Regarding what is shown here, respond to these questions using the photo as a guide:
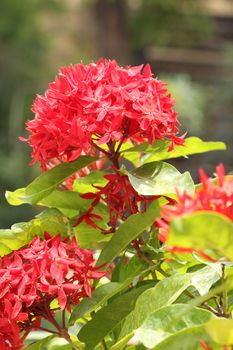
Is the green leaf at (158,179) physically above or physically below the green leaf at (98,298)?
above

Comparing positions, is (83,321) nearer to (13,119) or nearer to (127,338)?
(127,338)

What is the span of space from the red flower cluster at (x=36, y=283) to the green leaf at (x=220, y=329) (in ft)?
0.51

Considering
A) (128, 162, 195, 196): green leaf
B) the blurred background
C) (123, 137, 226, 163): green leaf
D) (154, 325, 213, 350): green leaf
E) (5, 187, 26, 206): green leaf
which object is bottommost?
(154, 325, 213, 350): green leaf

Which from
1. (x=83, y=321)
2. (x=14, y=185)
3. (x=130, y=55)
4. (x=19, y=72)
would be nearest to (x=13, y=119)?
(x=19, y=72)

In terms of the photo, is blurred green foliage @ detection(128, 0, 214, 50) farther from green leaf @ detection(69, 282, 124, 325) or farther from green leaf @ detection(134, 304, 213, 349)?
green leaf @ detection(134, 304, 213, 349)

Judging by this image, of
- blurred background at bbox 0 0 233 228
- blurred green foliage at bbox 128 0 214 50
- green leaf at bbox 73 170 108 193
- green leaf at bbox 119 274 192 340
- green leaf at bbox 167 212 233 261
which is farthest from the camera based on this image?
blurred green foliage at bbox 128 0 214 50

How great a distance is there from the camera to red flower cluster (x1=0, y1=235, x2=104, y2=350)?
21.1 inches

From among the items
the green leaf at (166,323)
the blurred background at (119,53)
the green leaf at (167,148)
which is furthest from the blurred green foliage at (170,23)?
the green leaf at (166,323)

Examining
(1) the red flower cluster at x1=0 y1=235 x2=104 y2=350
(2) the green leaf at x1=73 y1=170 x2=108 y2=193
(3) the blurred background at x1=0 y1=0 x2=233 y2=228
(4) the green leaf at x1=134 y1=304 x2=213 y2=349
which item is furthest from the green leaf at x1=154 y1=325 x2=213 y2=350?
(3) the blurred background at x1=0 y1=0 x2=233 y2=228

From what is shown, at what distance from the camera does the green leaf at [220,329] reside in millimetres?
406

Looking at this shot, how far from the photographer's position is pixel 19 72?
18.5 ft

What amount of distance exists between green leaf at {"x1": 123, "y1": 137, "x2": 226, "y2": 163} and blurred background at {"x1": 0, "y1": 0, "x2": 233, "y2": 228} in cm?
393

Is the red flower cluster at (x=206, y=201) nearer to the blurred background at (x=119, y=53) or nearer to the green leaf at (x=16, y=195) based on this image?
the green leaf at (x=16, y=195)

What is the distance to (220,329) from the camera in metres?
0.41
